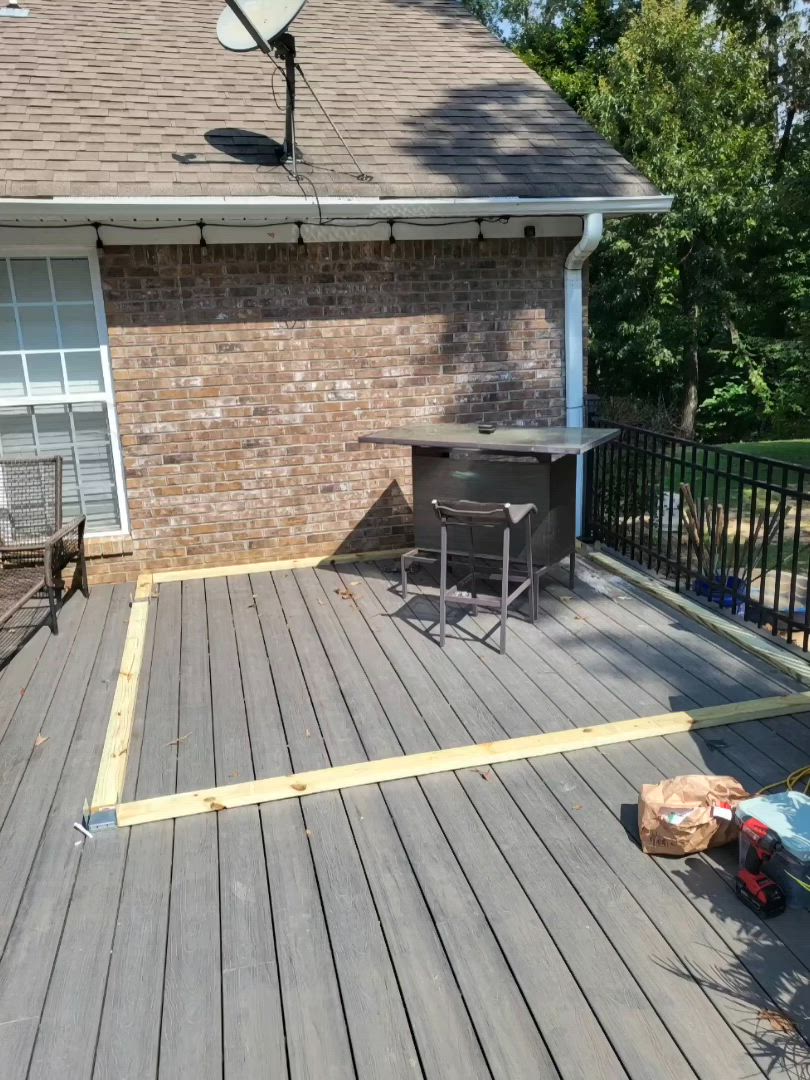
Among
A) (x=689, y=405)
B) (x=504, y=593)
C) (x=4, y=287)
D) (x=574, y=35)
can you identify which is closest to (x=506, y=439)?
(x=504, y=593)

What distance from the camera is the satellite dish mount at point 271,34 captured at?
5.45 metres

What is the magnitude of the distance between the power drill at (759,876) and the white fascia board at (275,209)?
4.38 meters

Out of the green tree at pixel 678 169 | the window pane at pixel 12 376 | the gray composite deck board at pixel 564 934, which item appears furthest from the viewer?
the green tree at pixel 678 169

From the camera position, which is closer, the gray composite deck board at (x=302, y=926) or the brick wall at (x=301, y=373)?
the gray composite deck board at (x=302, y=926)

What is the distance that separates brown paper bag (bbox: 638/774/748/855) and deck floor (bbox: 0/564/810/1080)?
0.21 feet

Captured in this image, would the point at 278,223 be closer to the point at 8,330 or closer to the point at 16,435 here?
the point at 8,330

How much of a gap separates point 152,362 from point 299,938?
433 centimetres

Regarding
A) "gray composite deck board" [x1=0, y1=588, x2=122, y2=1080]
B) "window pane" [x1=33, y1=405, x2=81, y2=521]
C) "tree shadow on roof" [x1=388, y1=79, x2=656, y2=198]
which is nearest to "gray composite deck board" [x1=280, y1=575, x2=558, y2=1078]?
"gray composite deck board" [x1=0, y1=588, x2=122, y2=1080]

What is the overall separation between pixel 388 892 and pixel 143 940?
79cm

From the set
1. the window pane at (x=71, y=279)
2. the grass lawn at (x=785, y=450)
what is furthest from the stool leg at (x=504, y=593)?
the grass lawn at (x=785, y=450)

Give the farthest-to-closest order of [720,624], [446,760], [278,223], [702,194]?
1. [702,194]
2. [278,223]
3. [720,624]
4. [446,760]

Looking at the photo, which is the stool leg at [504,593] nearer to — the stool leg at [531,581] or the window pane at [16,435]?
the stool leg at [531,581]

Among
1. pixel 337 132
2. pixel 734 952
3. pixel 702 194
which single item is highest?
pixel 702 194

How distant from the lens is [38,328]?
5.62 meters
